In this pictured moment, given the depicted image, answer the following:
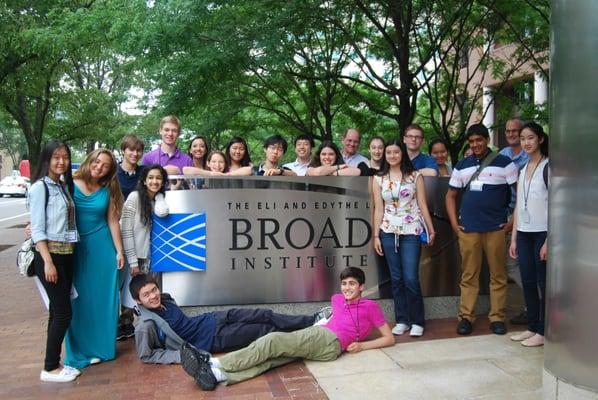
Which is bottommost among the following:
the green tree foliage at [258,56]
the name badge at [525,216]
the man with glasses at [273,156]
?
the name badge at [525,216]

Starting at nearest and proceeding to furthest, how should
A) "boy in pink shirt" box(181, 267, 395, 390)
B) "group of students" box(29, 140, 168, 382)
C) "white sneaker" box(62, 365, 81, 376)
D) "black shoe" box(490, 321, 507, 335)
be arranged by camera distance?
"boy in pink shirt" box(181, 267, 395, 390)
"group of students" box(29, 140, 168, 382)
"white sneaker" box(62, 365, 81, 376)
"black shoe" box(490, 321, 507, 335)

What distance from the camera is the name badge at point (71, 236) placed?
4230mm

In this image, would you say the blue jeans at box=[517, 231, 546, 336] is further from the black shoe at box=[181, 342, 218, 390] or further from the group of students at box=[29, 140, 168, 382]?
the group of students at box=[29, 140, 168, 382]

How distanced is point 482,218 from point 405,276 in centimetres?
84

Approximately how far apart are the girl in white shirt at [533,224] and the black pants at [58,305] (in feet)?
11.7

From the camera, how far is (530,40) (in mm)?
9977

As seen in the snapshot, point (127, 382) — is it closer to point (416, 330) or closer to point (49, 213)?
point (49, 213)

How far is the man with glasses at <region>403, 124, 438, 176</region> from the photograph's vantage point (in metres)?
5.59

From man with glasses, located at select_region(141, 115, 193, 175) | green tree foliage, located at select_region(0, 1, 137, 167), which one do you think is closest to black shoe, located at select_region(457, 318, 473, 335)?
man with glasses, located at select_region(141, 115, 193, 175)

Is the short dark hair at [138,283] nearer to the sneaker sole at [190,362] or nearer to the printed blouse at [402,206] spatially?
the sneaker sole at [190,362]

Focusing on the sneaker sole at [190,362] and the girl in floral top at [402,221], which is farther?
the girl in floral top at [402,221]

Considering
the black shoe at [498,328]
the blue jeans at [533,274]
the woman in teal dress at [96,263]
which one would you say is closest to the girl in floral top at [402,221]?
the black shoe at [498,328]

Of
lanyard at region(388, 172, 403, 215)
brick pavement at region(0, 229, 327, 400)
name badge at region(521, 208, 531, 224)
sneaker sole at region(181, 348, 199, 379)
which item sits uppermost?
lanyard at region(388, 172, 403, 215)

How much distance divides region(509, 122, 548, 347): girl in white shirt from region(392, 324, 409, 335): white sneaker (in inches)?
39.2
